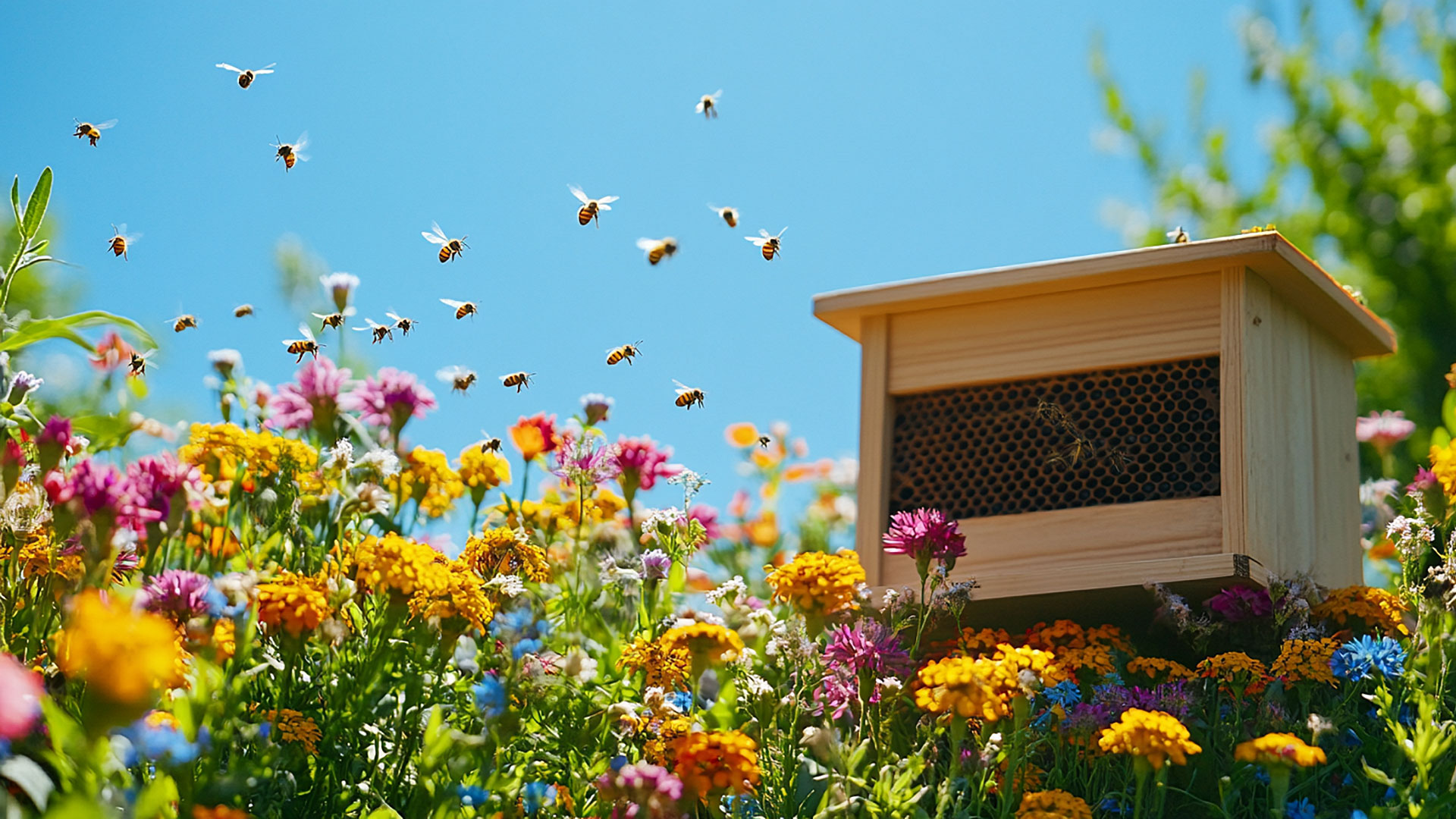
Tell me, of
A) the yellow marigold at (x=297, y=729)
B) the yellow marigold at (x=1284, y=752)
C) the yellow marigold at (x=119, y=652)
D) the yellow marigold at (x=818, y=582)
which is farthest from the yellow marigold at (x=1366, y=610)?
the yellow marigold at (x=119, y=652)

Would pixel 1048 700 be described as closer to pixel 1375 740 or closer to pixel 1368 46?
pixel 1375 740

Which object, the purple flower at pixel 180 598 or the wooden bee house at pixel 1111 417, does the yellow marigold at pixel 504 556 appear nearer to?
the purple flower at pixel 180 598

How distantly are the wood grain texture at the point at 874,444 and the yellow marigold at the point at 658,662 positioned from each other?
0.88 meters

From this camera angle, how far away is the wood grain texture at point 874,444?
356cm

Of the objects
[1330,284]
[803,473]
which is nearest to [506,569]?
[1330,284]

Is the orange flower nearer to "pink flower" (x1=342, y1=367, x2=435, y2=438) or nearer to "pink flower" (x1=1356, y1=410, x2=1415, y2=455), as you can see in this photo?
"pink flower" (x1=342, y1=367, x2=435, y2=438)

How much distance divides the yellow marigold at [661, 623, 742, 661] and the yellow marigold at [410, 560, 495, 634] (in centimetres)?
32

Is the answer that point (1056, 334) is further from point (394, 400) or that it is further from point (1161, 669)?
point (394, 400)

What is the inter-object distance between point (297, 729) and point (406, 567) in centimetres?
33

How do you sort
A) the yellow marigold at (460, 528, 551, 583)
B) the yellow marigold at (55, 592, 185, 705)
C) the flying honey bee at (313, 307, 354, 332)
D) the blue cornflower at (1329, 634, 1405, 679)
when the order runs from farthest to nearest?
the flying honey bee at (313, 307, 354, 332) → the yellow marigold at (460, 528, 551, 583) → the blue cornflower at (1329, 634, 1405, 679) → the yellow marigold at (55, 592, 185, 705)

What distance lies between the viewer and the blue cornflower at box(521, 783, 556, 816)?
7.68 ft

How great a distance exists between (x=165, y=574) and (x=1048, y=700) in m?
1.70

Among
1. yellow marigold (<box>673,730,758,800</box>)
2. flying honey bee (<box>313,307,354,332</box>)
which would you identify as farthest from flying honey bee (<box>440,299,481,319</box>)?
yellow marigold (<box>673,730,758,800</box>)

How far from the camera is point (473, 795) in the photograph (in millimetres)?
2268
